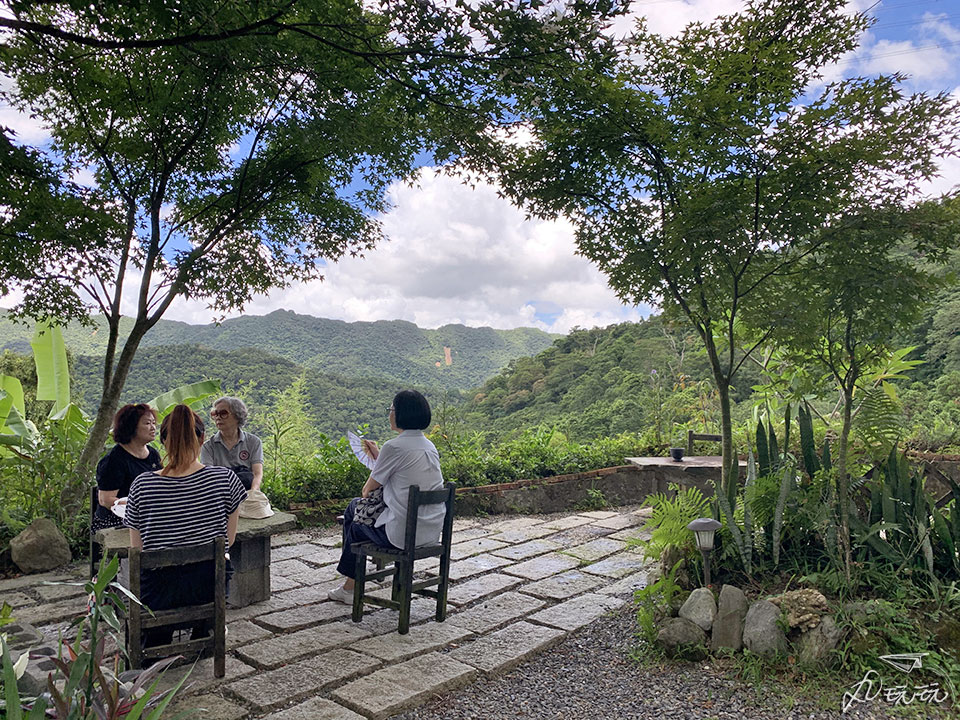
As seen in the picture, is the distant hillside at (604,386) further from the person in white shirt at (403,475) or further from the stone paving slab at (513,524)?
the person in white shirt at (403,475)

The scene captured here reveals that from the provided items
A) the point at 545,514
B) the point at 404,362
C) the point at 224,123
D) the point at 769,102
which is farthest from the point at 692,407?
the point at 404,362

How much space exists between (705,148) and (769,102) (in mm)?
499

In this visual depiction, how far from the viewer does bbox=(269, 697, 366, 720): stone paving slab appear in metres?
2.80

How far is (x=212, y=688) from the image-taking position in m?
3.05

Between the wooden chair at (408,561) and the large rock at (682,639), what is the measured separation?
4.11 feet

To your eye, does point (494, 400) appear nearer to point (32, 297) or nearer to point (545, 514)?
point (545, 514)

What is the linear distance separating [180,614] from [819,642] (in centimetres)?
295

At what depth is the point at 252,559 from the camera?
14.0 feet

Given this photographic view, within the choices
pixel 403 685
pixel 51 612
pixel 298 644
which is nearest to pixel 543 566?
pixel 298 644

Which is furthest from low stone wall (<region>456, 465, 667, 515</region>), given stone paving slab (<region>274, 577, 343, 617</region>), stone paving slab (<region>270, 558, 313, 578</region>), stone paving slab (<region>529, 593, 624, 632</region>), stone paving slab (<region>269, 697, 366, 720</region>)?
stone paving slab (<region>269, 697, 366, 720</region>)

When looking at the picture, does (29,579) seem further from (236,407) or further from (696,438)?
(696,438)

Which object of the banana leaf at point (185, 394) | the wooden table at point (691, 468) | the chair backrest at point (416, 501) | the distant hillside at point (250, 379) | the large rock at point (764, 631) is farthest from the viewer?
the distant hillside at point (250, 379)

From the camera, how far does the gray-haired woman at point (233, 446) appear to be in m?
4.63

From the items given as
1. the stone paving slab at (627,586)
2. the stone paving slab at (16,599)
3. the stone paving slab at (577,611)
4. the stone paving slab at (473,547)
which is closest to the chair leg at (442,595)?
the stone paving slab at (577,611)
